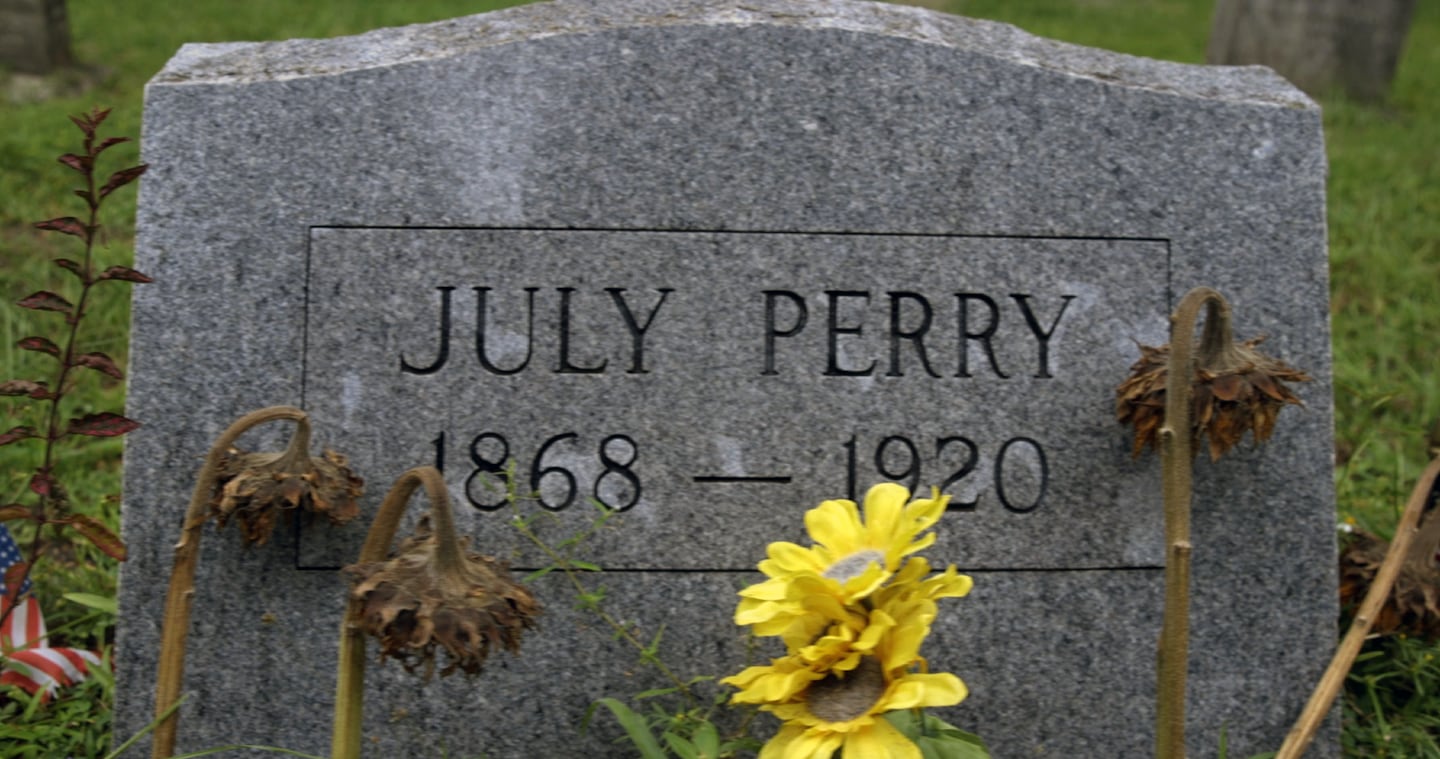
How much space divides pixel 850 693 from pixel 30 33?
457 cm

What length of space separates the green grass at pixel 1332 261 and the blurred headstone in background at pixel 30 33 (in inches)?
4.8

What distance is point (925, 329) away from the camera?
214cm

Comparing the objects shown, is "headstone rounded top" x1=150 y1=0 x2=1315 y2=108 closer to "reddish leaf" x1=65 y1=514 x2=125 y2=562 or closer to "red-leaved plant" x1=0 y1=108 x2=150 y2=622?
"red-leaved plant" x1=0 y1=108 x2=150 y2=622

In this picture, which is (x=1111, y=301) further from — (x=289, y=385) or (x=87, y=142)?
(x=87, y=142)

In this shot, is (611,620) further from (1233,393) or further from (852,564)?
(1233,393)

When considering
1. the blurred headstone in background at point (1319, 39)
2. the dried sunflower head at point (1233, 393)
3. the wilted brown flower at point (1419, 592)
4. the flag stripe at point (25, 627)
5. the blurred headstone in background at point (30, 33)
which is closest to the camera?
the dried sunflower head at point (1233, 393)

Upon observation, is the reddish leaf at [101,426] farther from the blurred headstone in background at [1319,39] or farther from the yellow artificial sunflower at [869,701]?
the blurred headstone in background at [1319,39]

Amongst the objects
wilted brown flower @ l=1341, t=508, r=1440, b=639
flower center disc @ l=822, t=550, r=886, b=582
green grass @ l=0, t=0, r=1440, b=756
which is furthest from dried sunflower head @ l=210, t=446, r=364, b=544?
wilted brown flower @ l=1341, t=508, r=1440, b=639

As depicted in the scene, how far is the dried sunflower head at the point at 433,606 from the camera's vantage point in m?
1.50

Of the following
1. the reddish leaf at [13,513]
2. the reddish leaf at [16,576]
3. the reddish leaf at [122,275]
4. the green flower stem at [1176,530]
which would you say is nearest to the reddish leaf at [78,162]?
the reddish leaf at [122,275]

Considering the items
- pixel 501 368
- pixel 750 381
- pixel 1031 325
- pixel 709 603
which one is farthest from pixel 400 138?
pixel 1031 325

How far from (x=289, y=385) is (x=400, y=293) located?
22 cm

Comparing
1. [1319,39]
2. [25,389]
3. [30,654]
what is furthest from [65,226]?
[1319,39]

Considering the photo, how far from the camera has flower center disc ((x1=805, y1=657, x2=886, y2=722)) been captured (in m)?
1.43
